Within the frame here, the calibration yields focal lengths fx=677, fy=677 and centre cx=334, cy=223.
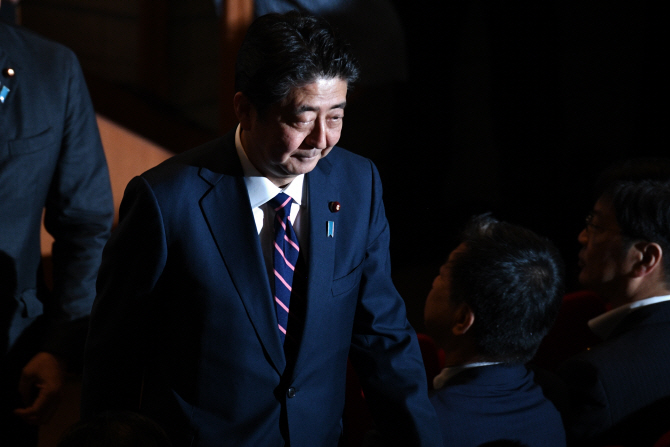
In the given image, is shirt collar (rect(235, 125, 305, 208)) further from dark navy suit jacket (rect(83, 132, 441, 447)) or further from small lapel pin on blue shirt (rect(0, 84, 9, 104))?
small lapel pin on blue shirt (rect(0, 84, 9, 104))

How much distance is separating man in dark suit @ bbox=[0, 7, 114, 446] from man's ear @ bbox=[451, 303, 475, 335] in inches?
34.5

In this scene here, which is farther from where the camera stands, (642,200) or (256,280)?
(642,200)

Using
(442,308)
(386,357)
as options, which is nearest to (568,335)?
(442,308)

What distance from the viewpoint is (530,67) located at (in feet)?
9.36

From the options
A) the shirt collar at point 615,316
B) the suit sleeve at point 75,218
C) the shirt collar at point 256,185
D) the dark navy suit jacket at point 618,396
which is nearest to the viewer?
the shirt collar at point 256,185

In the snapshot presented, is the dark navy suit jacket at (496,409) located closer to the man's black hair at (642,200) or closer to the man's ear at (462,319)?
the man's ear at (462,319)

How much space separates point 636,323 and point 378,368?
2.88 feet

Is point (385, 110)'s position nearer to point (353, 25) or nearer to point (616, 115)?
point (353, 25)

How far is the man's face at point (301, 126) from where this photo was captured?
3.74ft

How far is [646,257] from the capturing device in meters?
1.97

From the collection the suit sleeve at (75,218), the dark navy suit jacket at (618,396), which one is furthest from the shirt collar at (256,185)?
the dark navy suit jacket at (618,396)

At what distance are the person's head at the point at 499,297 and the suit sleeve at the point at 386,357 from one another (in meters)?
0.28

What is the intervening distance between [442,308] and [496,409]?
0.32 m

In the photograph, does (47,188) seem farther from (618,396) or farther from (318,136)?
(618,396)
